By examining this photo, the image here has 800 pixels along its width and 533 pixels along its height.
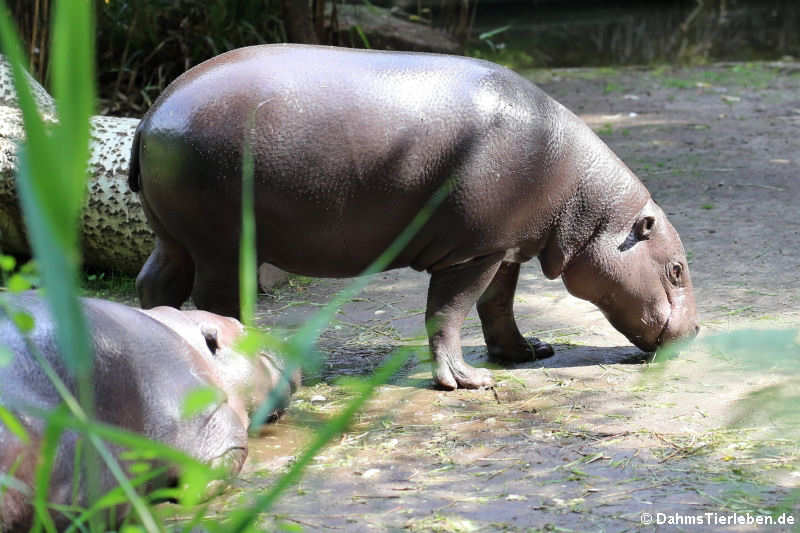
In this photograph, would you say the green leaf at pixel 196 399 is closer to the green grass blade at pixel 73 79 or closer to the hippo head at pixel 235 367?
the green grass blade at pixel 73 79

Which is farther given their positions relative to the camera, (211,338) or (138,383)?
(211,338)

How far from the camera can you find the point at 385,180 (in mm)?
3805

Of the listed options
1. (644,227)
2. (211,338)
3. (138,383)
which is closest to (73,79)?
(138,383)

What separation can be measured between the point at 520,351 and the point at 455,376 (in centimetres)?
47

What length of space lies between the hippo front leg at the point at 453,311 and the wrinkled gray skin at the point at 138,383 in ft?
2.75

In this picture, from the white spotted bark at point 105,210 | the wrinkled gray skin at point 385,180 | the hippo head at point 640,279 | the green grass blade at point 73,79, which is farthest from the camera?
the white spotted bark at point 105,210

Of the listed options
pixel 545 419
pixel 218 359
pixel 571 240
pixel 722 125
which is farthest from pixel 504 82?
pixel 722 125

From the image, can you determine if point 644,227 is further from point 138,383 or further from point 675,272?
point 138,383

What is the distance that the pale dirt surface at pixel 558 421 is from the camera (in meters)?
3.04

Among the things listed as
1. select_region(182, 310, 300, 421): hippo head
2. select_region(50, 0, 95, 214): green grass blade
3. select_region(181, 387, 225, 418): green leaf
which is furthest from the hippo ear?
select_region(50, 0, 95, 214): green grass blade

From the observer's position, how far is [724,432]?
355 centimetres

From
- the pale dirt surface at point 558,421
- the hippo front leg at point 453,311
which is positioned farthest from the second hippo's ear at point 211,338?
the hippo front leg at point 453,311

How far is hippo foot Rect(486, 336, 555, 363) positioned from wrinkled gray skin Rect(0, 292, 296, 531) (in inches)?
51.2

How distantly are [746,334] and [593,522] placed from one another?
1.65m
